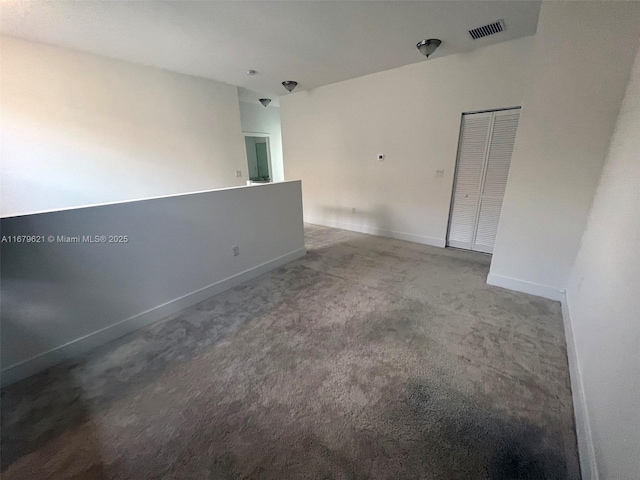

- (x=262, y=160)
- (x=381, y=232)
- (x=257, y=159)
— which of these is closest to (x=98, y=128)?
(x=381, y=232)

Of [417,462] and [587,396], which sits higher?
[587,396]

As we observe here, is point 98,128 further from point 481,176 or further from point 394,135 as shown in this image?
point 481,176

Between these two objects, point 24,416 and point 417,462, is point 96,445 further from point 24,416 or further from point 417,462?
point 417,462

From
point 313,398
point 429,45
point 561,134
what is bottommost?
point 313,398

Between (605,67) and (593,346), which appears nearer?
(593,346)

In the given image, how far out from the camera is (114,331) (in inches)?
84.9

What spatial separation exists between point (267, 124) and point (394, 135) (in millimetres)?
4141

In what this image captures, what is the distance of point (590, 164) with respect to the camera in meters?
2.27

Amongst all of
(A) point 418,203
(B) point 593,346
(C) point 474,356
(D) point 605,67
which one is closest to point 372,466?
(C) point 474,356

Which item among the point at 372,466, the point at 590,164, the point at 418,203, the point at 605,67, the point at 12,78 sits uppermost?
the point at 12,78

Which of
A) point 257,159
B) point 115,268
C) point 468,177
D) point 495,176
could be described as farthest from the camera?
point 257,159

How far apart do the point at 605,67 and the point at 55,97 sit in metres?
5.66

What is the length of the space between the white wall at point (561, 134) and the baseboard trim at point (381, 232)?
1485 mm

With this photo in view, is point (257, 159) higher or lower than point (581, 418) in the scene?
higher
